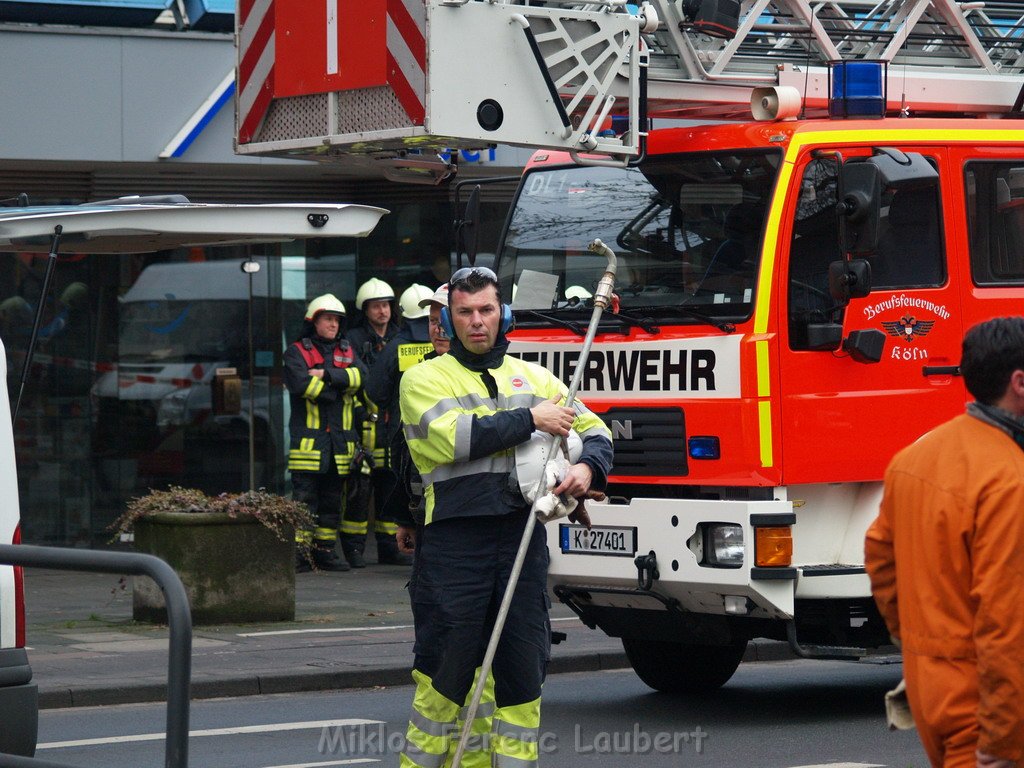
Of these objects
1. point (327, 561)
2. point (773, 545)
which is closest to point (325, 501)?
point (327, 561)

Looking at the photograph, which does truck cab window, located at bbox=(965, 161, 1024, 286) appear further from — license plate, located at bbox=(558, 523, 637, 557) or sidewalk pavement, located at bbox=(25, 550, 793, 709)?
sidewalk pavement, located at bbox=(25, 550, 793, 709)

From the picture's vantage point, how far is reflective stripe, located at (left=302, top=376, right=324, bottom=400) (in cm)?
1431

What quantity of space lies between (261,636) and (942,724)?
750cm

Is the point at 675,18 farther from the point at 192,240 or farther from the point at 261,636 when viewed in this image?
the point at 261,636

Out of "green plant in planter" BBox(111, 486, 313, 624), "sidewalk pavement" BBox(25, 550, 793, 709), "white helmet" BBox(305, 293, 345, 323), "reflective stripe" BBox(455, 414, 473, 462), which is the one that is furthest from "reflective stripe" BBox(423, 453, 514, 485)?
"white helmet" BBox(305, 293, 345, 323)

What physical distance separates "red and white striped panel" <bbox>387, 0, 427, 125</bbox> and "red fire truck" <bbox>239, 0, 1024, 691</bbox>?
0.01 m

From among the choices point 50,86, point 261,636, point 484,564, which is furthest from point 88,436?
point 484,564

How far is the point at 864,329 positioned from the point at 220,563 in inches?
197

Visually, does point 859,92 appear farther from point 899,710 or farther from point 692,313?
point 899,710

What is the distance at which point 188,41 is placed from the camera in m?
14.5

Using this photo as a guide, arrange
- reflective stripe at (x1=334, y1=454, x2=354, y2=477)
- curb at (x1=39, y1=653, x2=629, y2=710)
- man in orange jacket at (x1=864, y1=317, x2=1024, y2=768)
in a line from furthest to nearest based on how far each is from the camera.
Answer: reflective stripe at (x1=334, y1=454, x2=354, y2=477)
curb at (x1=39, y1=653, x2=629, y2=710)
man in orange jacket at (x1=864, y1=317, x2=1024, y2=768)

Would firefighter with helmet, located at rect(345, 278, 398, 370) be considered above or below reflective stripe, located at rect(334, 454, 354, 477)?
above

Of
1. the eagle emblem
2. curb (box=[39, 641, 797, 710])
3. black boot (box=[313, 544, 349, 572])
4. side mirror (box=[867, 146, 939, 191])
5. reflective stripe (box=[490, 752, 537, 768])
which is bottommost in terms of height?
curb (box=[39, 641, 797, 710])

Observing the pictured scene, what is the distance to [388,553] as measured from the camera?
1538cm
